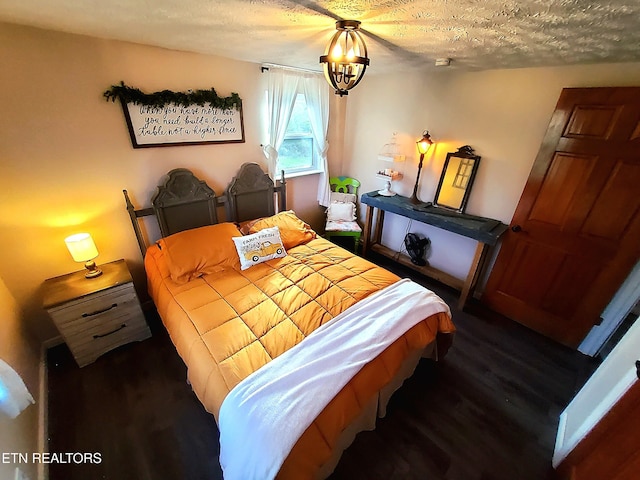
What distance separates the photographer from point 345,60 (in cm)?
124

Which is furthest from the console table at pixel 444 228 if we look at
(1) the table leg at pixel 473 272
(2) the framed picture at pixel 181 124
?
(2) the framed picture at pixel 181 124

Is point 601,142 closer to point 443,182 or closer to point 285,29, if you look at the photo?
point 443,182

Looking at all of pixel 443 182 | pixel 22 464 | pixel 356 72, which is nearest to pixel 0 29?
pixel 356 72

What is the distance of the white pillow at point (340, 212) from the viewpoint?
11.1ft

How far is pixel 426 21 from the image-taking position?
1204 millimetres

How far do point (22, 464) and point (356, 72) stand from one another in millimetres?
2451

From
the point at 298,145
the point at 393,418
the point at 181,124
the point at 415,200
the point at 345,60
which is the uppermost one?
the point at 345,60

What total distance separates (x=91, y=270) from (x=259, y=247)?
50.6 inches

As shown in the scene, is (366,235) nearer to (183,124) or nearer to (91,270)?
(183,124)

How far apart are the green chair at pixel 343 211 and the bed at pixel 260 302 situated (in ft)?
2.28

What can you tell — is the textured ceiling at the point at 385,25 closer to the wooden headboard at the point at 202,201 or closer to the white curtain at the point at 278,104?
the white curtain at the point at 278,104

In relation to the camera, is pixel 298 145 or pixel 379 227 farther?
pixel 379 227

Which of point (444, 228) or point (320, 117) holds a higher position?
point (320, 117)

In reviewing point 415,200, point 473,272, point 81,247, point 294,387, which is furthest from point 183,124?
point 473,272
